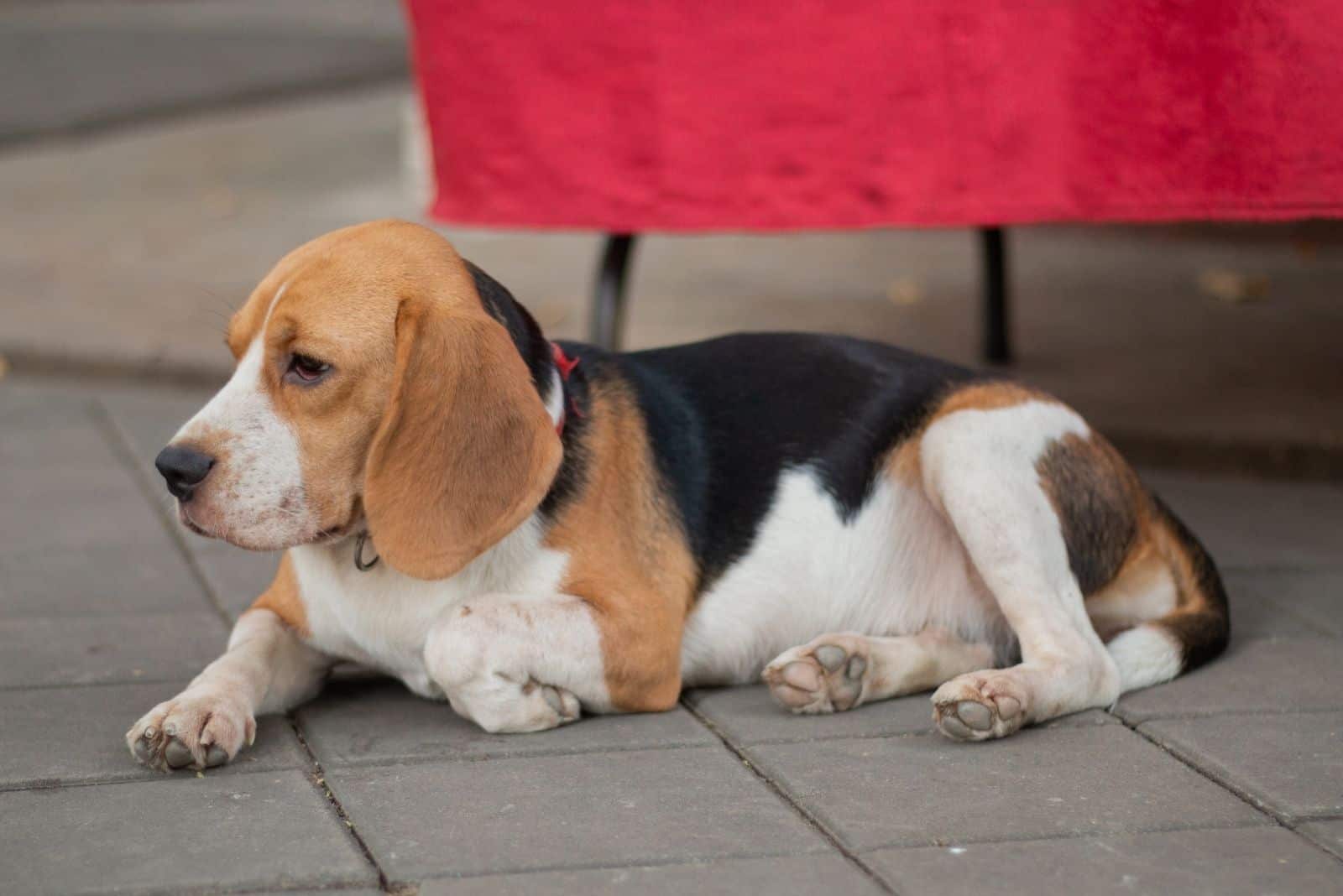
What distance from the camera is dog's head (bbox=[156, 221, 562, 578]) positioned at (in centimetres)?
336

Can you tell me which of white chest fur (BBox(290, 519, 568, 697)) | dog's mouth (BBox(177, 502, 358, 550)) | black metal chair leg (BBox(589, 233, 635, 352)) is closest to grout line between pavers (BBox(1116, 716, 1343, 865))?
white chest fur (BBox(290, 519, 568, 697))

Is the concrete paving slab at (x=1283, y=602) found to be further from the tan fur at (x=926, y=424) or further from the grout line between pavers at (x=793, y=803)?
the grout line between pavers at (x=793, y=803)

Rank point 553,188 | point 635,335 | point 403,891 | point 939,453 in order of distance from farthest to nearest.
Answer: point 635,335
point 553,188
point 939,453
point 403,891

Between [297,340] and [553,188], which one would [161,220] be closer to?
[553,188]

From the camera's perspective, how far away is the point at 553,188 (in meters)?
5.74

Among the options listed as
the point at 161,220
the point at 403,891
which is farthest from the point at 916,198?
the point at 161,220

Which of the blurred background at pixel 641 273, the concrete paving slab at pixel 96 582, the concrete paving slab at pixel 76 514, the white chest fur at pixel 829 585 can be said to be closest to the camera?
the white chest fur at pixel 829 585

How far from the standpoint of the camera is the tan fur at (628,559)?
3.61 metres

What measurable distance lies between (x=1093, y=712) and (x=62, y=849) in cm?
192

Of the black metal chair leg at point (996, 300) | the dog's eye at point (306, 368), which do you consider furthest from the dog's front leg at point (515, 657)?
the black metal chair leg at point (996, 300)

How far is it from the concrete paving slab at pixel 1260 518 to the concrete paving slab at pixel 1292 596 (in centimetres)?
9

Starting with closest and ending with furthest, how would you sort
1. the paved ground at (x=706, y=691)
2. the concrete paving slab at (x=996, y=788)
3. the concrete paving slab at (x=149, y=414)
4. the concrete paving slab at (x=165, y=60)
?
the paved ground at (x=706, y=691) < the concrete paving slab at (x=996, y=788) < the concrete paving slab at (x=149, y=414) < the concrete paving slab at (x=165, y=60)

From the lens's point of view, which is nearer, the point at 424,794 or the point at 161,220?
the point at 424,794

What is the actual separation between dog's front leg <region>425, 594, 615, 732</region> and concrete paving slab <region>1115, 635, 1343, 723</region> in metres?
1.07
